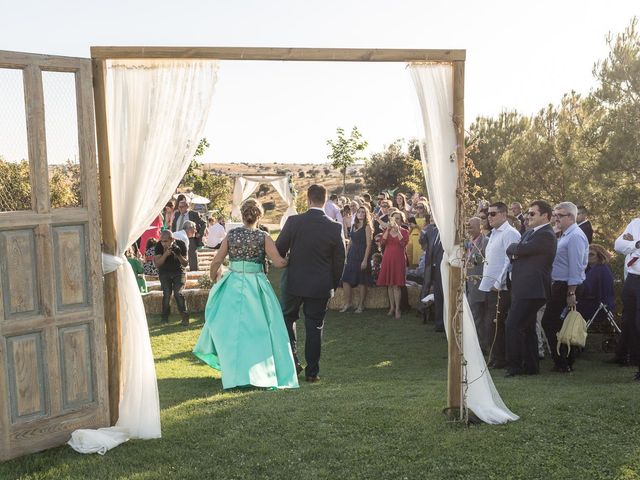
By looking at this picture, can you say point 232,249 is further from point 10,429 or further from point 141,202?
point 10,429

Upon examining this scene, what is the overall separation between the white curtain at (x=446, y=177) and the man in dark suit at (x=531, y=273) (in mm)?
2171

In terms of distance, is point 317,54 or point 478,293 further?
point 478,293

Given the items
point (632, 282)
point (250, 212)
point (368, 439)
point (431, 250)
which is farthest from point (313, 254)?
point (431, 250)

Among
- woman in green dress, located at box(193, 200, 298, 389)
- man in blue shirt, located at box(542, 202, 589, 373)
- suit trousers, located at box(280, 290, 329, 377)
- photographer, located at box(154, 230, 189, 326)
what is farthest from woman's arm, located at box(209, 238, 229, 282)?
photographer, located at box(154, 230, 189, 326)

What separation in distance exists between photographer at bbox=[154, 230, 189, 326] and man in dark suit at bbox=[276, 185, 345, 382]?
15.2 ft

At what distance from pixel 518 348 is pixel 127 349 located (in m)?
4.55

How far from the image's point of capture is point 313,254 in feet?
24.7

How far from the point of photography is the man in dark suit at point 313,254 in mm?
7539

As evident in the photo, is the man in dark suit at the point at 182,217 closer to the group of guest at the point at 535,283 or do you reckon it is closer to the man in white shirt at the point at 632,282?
the group of guest at the point at 535,283

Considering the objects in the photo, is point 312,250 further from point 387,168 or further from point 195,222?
point 387,168

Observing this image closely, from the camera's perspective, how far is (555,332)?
8672 mm

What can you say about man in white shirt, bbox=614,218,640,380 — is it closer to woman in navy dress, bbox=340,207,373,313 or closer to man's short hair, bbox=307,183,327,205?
man's short hair, bbox=307,183,327,205

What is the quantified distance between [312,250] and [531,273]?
239cm

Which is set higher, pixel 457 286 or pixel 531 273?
pixel 457 286
